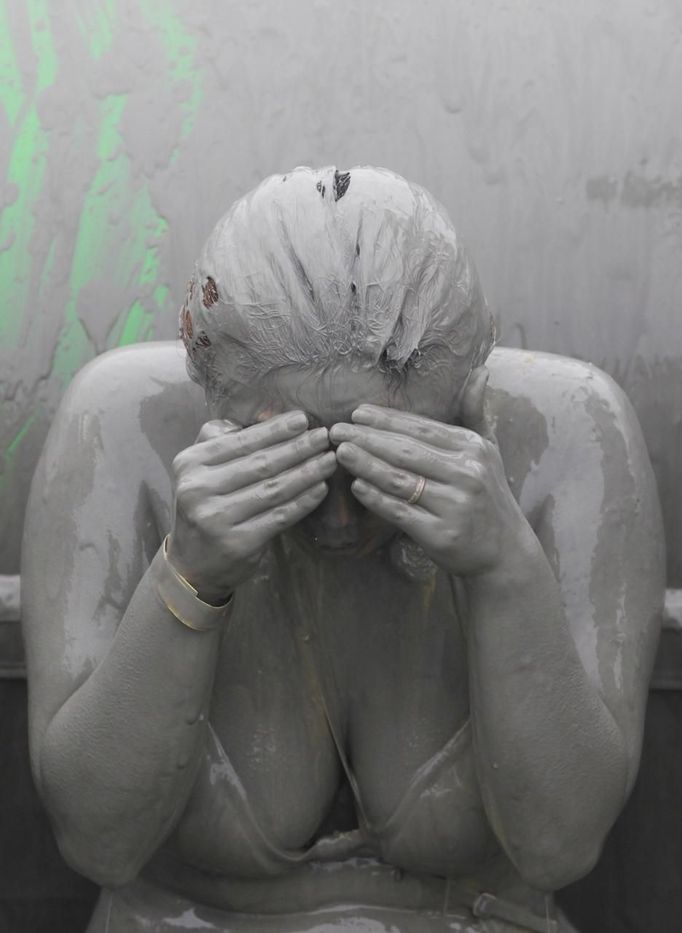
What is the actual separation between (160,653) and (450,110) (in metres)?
0.94

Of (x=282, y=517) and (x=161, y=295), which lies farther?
(x=161, y=295)

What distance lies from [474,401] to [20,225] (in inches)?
35.2

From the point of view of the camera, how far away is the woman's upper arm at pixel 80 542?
1.97m

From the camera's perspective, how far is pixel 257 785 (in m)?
2.01

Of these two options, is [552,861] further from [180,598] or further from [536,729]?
[180,598]

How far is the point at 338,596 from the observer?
6.59ft

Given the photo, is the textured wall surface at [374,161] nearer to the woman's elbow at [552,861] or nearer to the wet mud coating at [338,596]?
the wet mud coating at [338,596]

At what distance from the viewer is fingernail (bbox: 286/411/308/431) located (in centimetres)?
165

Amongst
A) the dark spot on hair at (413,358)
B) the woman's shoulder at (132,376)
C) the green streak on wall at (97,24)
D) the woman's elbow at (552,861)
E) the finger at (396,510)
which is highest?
the green streak on wall at (97,24)

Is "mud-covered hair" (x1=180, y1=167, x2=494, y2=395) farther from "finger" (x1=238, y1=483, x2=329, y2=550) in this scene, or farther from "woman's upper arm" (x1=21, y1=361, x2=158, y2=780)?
"woman's upper arm" (x1=21, y1=361, x2=158, y2=780)

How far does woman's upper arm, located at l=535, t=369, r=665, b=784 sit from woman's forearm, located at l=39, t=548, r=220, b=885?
1.43 ft

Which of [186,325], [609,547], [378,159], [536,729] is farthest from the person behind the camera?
[378,159]

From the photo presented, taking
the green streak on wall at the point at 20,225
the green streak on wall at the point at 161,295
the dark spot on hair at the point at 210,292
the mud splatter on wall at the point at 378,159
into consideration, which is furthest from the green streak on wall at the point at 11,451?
the dark spot on hair at the point at 210,292

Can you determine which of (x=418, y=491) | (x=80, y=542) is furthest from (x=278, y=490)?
(x=80, y=542)
